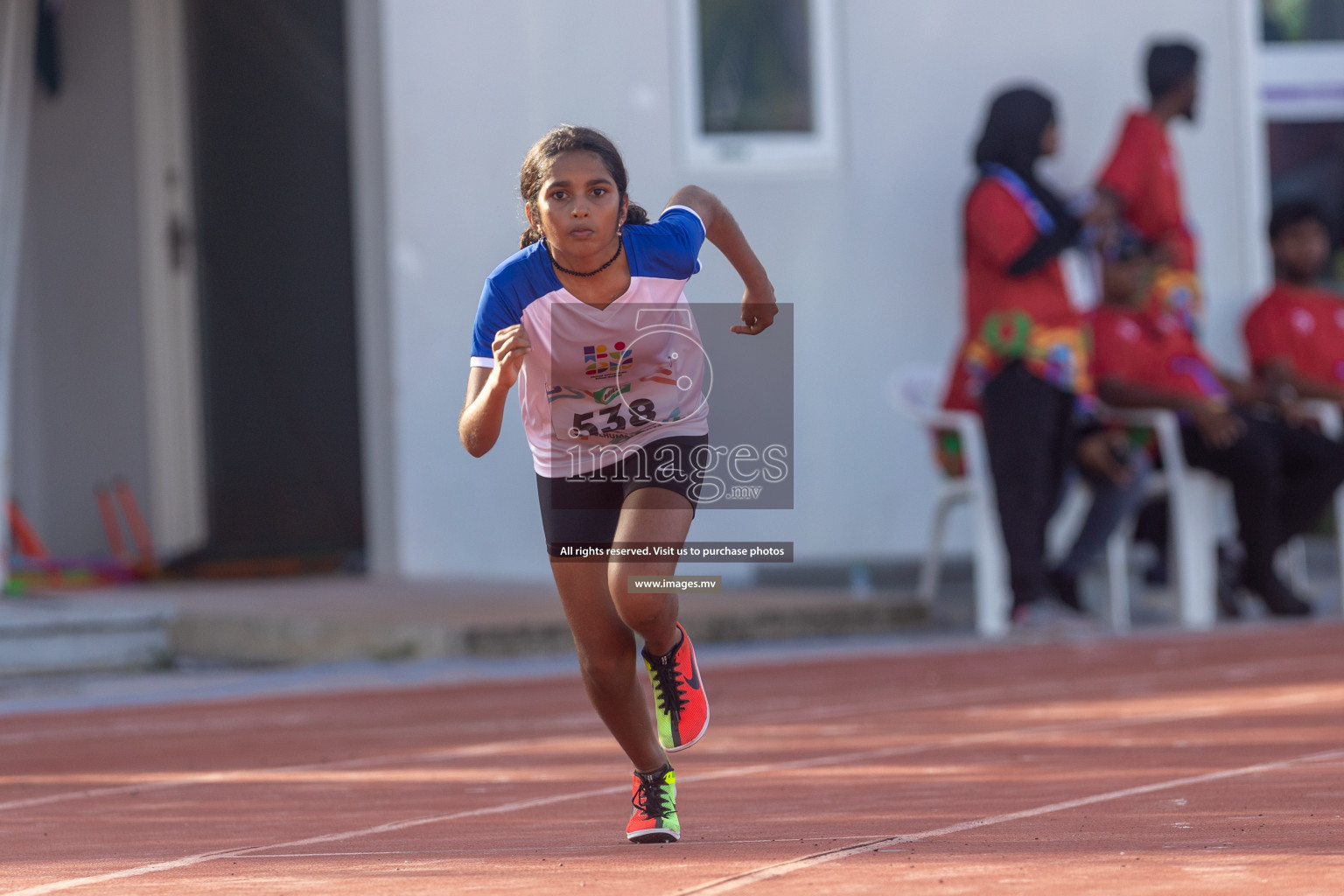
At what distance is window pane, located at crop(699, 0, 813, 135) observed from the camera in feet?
29.6

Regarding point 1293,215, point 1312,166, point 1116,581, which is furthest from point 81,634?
point 1312,166

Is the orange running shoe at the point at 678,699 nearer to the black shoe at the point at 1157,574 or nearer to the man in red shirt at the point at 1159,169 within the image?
the man in red shirt at the point at 1159,169

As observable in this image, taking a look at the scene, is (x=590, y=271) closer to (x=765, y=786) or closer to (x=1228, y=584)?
(x=765, y=786)

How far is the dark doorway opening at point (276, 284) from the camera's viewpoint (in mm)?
9828

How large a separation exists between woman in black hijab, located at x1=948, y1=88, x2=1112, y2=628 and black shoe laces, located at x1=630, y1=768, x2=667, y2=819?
4.02 m

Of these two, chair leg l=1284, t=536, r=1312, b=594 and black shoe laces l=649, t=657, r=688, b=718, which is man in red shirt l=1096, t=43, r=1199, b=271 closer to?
chair leg l=1284, t=536, r=1312, b=594

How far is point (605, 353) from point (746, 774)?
4.91 ft

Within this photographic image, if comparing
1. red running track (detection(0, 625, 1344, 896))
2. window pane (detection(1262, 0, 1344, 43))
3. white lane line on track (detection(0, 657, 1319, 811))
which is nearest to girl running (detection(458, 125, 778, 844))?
red running track (detection(0, 625, 1344, 896))

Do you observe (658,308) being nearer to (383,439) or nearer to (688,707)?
(688,707)

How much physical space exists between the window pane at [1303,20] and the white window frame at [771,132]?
247 centimetres

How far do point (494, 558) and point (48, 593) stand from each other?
6.89ft

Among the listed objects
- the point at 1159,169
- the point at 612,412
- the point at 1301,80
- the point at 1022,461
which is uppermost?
the point at 1301,80

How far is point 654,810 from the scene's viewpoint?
365 centimetres

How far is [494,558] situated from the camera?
904 centimetres
